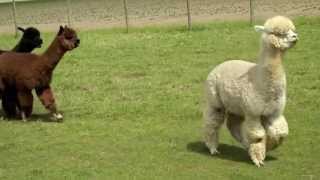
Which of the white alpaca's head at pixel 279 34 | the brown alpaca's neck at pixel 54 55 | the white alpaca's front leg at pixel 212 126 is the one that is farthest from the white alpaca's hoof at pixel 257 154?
the brown alpaca's neck at pixel 54 55

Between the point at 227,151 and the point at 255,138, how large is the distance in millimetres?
944

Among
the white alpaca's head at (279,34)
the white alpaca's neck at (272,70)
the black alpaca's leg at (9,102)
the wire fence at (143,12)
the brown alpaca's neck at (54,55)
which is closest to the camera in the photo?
the white alpaca's head at (279,34)

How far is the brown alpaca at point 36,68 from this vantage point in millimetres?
9898

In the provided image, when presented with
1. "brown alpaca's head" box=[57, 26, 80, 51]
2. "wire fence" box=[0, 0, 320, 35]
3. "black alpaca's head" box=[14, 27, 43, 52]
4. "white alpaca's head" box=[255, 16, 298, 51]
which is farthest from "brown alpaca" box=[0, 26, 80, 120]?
"wire fence" box=[0, 0, 320, 35]

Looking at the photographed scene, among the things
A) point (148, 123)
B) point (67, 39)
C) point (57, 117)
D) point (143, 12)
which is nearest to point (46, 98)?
point (57, 117)

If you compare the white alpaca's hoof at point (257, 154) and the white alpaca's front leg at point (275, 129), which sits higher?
the white alpaca's front leg at point (275, 129)

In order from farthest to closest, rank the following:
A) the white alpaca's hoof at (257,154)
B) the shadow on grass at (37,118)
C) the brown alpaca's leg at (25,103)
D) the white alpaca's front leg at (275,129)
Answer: the shadow on grass at (37,118) < the brown alpaca's leg at (25,103) < the white alpaca's hoof at (257,154) < the white alpaca's front leg at (275,129)

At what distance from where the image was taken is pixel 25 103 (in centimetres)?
1027

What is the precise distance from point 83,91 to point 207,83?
4.86m

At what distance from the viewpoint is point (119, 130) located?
9594 millimetres

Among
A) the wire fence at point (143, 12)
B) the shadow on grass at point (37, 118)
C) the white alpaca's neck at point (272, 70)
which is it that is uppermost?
the white alpaca's neck at point (272, 70)

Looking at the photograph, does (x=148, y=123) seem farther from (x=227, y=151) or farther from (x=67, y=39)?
(x=227, y=151)

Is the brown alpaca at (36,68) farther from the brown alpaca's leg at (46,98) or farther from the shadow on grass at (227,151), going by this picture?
the shadow on grass at (227,151)

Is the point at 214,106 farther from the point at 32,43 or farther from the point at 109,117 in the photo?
the point at 32,43
